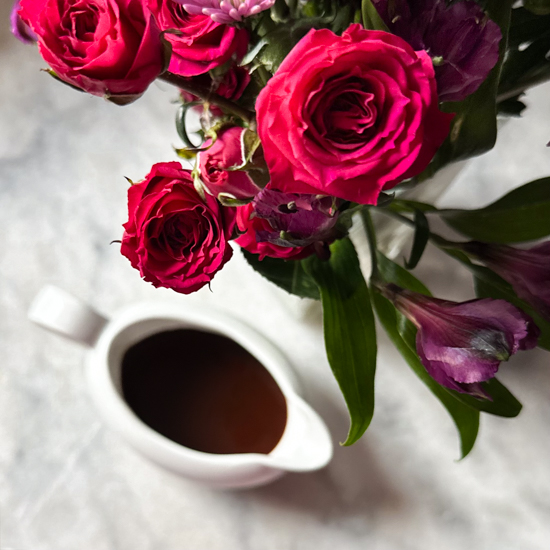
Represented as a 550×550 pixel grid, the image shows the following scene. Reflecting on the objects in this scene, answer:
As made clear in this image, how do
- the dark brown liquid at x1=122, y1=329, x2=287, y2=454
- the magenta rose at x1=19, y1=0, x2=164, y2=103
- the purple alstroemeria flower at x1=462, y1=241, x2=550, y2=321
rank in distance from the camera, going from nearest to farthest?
the magenta rose at x1=19, y1=0, x2=164, y2=103
the purple alstroemeria flower at x1=462, y1=241, x2=550, y2=321
the dark brown liquid at x1=122, y1=329, x2=287, y2=454

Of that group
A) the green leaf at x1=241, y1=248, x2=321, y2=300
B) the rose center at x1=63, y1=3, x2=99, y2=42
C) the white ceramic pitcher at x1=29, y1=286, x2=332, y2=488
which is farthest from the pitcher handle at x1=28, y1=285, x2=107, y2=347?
the rose center at x1=63, y1=3, x2=99, y2=42

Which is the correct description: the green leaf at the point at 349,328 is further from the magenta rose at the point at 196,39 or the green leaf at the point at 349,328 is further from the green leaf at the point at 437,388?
the magenta rose at the point at 196,39

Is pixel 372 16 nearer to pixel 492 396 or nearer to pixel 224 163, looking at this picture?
pixel 224 163

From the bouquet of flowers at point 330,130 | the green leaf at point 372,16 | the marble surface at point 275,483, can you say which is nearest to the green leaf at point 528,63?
the bouquet of flowers at point 330,130

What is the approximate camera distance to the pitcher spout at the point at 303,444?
370 millimetres

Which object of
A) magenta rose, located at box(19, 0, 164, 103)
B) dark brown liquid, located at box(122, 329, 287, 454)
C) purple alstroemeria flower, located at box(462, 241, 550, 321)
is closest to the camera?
magenta rose, located at box(19, 0, 164, 103)

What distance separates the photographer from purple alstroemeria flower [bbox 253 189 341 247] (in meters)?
0.22

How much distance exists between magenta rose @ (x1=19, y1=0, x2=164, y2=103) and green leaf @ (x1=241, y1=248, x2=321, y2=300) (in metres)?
0.19

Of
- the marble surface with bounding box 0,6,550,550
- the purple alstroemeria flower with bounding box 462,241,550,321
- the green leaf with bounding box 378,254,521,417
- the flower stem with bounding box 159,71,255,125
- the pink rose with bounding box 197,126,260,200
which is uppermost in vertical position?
the flower stem with bounding box 159,71,255,125

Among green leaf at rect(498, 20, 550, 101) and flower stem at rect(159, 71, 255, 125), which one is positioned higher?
green leaf at rect(498, 20, 550, 101)

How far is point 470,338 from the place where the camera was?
0.26 meters

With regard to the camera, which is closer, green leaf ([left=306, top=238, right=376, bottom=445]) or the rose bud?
the rose bud

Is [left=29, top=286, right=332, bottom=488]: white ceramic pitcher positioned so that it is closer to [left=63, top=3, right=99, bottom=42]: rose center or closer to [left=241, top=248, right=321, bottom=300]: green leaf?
[left=241, top=248, right=321, bottom=300]: green leaf

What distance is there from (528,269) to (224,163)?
0.16 meters
